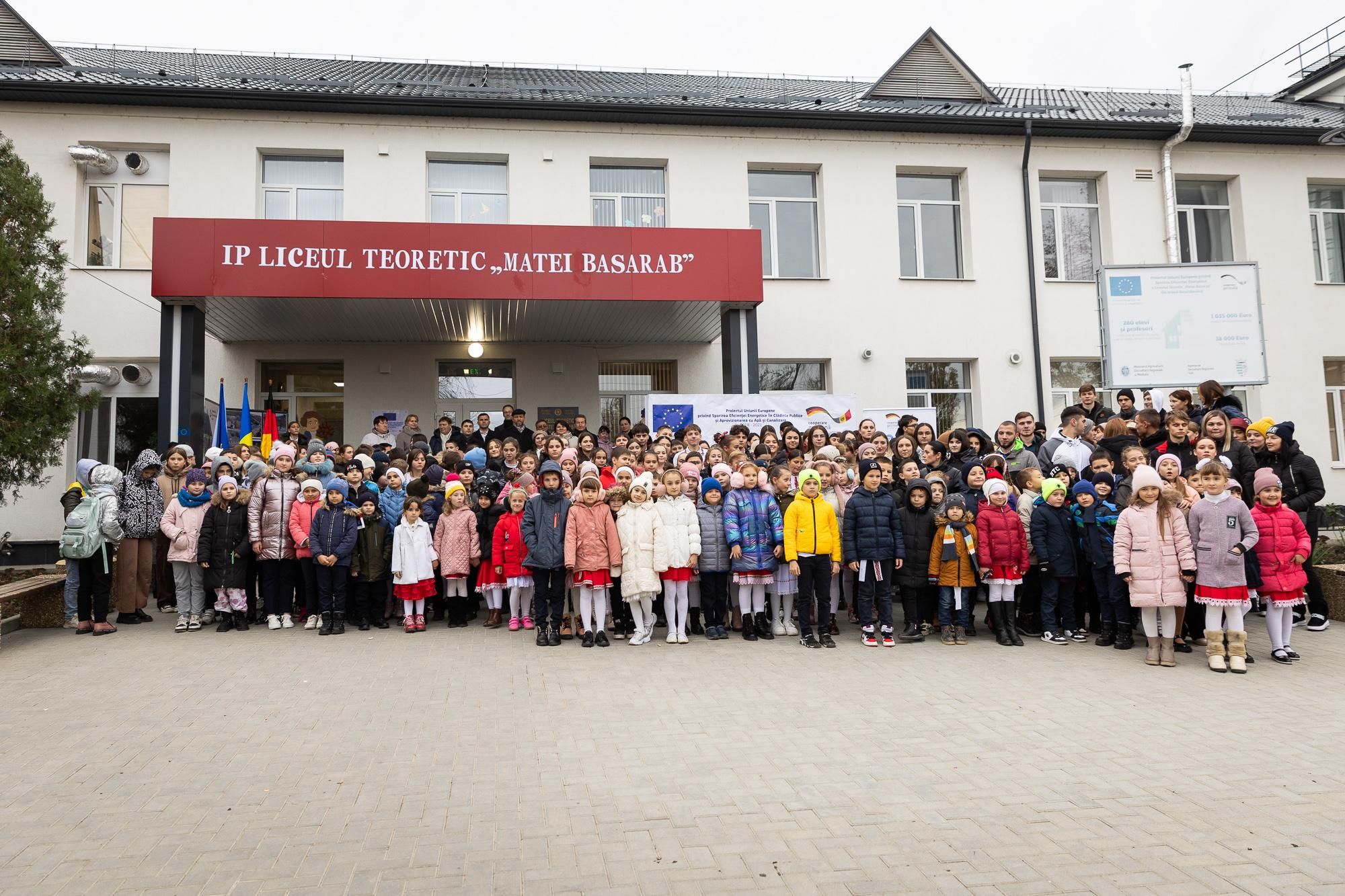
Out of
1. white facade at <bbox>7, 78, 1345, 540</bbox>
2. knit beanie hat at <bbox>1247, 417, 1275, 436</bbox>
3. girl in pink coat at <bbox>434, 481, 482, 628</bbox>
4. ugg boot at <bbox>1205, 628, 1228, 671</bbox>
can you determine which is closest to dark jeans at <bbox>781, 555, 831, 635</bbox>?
ugg boot at <bbox>1205, 628, 1228, 671</bbox>

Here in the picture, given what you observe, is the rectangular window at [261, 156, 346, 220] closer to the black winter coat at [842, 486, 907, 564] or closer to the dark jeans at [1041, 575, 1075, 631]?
the black winter coat at [842, 486, 907, 564]

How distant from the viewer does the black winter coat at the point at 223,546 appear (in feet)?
28.2

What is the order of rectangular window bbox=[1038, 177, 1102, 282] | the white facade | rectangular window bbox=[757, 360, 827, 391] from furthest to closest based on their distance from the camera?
1. rectangular window bbox=[1038, 177, 1102, 282]
2. rectangular window bbox=[757, 360, 827, 391]
3. the white facade

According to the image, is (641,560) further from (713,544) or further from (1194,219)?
(1194,219)

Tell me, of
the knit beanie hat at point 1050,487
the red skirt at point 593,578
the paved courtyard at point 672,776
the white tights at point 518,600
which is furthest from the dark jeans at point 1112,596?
the white tights at point 518,600

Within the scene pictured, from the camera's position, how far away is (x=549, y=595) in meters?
8.23

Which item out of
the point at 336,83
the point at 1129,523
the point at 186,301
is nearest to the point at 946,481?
the point at 1129,523

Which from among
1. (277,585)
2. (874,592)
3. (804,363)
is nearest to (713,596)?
(874,592)

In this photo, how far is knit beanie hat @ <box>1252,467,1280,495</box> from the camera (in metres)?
7.09

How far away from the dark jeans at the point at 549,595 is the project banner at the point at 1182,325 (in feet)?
30.0

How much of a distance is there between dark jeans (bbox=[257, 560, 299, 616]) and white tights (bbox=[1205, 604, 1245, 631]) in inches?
349

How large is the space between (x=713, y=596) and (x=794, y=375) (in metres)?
8.43

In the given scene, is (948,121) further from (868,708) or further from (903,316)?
(868,708)

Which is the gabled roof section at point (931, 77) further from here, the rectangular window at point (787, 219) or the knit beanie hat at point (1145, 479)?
the knit beanie hat at point (1145, 479)
